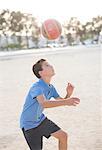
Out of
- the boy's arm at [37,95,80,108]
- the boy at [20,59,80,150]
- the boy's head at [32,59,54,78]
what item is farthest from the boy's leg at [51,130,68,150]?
the boy's head at [32,59,54,78]

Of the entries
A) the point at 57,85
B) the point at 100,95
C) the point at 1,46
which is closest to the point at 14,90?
the point at 57,85

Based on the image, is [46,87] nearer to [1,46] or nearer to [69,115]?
[69,115]

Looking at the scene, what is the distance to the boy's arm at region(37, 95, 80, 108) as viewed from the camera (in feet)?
12.1

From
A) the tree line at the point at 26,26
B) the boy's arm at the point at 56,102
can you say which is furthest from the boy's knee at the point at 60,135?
the tree line at the point at 26,26

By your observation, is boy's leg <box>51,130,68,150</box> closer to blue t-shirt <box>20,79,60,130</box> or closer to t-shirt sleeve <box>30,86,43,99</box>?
blue t-shirt <box>20,79,60,130</box>

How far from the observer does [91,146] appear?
18.2ft

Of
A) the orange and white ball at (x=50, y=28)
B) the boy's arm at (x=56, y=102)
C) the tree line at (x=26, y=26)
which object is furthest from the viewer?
the tree line at (x=26, y=26)

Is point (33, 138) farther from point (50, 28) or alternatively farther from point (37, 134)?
point (50, 28)

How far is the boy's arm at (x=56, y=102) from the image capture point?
3685 mm

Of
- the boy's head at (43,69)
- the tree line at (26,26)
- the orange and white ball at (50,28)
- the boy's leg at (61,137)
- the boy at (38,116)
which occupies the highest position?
the orange and white ball at (50,28)

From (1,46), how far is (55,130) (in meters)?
62.8

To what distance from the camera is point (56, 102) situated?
3.79 meters

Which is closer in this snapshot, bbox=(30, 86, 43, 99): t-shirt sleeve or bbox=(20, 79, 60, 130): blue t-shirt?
bbox=(30, 86, 43, 99): t-shirt sleeve

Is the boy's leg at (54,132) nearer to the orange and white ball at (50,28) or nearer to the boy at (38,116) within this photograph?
the boy at (38,116)
